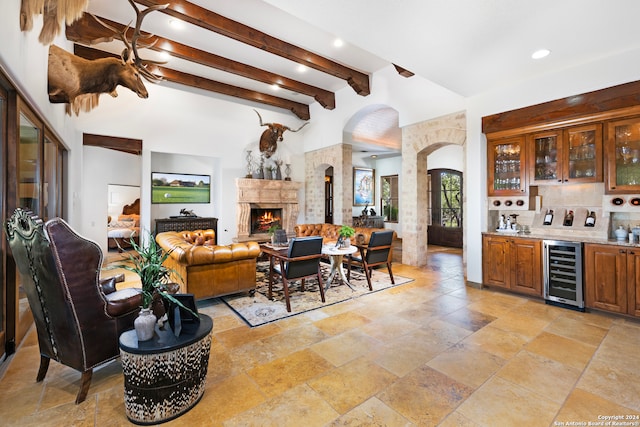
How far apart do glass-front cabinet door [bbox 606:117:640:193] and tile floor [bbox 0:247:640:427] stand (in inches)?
63.1

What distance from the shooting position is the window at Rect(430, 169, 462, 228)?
29.6 ft

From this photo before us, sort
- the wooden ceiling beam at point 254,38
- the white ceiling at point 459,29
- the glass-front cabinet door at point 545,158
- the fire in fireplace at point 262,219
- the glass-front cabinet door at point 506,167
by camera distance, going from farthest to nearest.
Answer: the fire in fireplace at point 262,219
the glass-front cabinet door at point 506,167
the wooden ceiling beam at point 254,38
the glass-front cabinet door at point 545,158
the white ceiling at point 459,29

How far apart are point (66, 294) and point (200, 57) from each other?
5182 mm

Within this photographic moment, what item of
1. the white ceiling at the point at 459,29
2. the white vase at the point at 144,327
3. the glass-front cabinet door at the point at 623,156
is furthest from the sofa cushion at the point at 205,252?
the glass-front cabinet door at the point at 623,156

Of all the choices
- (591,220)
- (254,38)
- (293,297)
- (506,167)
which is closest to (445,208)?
(506,167)

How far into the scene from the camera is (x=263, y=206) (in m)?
8.32

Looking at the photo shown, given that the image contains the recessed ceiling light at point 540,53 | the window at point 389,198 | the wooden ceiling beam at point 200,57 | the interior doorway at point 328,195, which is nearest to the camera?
the recessed ceiling light at point 540,53

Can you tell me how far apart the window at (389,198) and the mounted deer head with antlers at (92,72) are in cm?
890

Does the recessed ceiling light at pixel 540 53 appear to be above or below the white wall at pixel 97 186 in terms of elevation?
above

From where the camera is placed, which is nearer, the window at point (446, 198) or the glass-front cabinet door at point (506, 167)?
the glass-front cabinet door at point (506, 167)

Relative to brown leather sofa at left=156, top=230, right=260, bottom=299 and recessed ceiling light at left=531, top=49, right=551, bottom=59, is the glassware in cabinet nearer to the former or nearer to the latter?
recessed ceiling light at left=531, top=49, right=551, bottom=59

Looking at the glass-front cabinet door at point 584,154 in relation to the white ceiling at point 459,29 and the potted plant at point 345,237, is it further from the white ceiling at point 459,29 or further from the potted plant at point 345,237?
the potted plant at point 345,237

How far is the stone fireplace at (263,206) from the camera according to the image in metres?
7.91

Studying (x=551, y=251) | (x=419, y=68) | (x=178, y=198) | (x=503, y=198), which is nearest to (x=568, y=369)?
(x=551, y=251)
